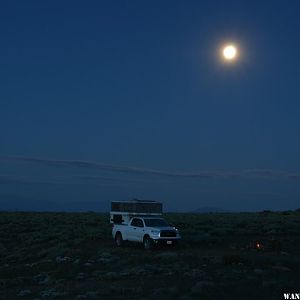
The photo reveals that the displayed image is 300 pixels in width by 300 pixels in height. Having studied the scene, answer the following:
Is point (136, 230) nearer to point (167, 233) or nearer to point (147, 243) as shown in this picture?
point (147, 243)

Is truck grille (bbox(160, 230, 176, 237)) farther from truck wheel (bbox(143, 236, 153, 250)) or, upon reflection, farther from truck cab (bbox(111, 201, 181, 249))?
truck wheel (bbox(143, 236, 153, 250))

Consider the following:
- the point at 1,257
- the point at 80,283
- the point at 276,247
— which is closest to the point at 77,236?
the point at 1,257

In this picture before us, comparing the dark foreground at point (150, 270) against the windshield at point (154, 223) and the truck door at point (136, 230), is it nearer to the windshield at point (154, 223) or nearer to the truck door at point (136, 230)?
the truck door at point (136, 230)

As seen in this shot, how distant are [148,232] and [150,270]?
913 cm

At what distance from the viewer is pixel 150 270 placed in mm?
24312

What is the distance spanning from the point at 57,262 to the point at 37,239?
42.2 ft

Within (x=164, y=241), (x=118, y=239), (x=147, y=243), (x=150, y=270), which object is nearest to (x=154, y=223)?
(x=147, y=243)

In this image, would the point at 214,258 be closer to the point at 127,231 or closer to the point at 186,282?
the point at 186,282

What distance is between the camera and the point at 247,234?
4359 centimetres

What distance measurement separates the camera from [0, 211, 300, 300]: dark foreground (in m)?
18.9

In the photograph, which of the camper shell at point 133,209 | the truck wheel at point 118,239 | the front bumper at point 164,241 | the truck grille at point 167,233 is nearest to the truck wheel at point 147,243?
the front bumper at point 164,241

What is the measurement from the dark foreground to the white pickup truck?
2.11 ft

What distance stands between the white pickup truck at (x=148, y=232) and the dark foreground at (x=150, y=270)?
64 cm

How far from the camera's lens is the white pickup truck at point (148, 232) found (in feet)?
108
